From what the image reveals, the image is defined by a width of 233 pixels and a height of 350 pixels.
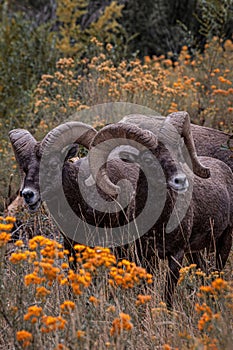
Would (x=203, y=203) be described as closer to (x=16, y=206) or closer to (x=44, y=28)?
(x=16, y=206)

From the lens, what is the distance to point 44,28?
13867 mm

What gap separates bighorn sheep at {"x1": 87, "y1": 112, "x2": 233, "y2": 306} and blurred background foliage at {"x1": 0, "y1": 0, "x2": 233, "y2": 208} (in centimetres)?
295

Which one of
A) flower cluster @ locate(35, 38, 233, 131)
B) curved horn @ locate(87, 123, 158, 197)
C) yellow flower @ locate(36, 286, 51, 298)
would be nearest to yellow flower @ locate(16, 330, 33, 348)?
yellow flower @ locate(36, 286, 51, 298)

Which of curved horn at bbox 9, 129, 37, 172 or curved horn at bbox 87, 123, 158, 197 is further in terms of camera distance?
curved horn at bbox 9, 129, 37, 172

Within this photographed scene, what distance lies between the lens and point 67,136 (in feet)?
19.6

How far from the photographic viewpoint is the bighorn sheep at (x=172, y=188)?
18.2 ft

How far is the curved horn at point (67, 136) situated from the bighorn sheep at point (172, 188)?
0.88 ft

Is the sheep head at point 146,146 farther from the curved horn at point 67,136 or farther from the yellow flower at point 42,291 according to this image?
the yellow flower at point 42,291

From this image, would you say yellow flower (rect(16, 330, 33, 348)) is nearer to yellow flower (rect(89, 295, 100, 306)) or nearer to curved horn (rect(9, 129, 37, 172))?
yellow flower (rect(89, 295, 100, 306))

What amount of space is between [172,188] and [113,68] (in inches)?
161

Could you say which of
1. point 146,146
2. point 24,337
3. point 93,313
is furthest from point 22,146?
point 24,337

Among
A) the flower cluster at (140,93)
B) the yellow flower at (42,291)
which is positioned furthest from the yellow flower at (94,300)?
the flower cluster at (140,93)


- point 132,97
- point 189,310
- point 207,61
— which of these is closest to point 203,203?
point 189,310

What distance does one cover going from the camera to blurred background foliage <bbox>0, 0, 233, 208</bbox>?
30.8ft
